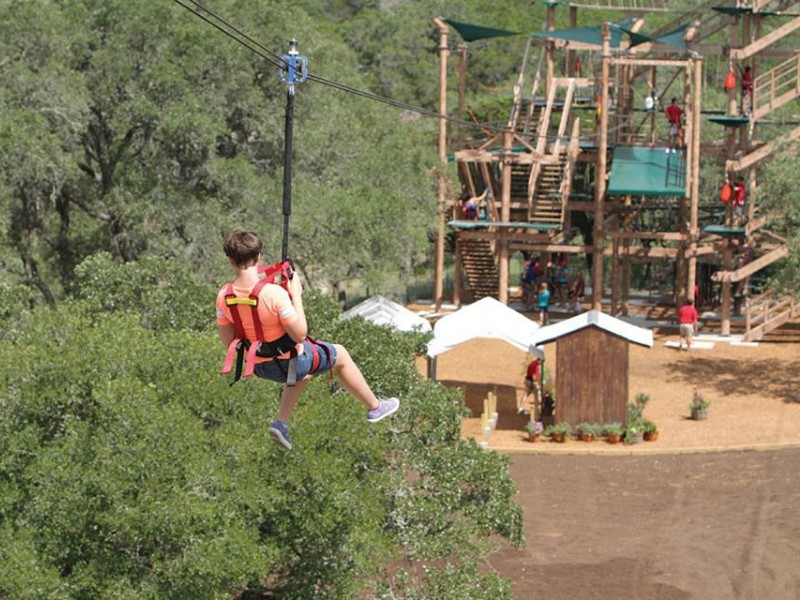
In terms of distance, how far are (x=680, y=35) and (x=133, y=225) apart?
17261 millimetres

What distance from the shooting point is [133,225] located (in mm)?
31828

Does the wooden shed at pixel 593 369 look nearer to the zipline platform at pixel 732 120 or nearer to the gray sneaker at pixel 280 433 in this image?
the zipline platform at pixel 732 120

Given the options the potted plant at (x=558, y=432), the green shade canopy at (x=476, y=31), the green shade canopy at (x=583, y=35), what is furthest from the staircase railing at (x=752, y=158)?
the potted plant at (x=558, y=432)

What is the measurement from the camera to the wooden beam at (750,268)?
128 feet

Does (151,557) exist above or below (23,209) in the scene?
below

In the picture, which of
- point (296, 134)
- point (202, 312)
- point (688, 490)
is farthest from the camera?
point (296, 134)

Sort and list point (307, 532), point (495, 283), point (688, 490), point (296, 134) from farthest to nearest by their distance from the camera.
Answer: point (495, 283)
point (296, 134)
point (688, 490)
point (307, 532)

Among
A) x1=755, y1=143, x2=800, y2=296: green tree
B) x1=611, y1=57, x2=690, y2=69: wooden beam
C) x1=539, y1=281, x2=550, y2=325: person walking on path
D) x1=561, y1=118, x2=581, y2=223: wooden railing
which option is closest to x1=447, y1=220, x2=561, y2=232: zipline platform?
x1=561, y1=118, x2=581, y2=223: wooden railing

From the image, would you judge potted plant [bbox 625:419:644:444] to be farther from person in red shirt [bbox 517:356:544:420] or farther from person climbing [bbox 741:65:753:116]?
person climbing [bbox 741:65:753:116]

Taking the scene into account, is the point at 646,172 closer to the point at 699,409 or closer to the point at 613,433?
the point at 699,409

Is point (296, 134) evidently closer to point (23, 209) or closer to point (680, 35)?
point (23, 209)

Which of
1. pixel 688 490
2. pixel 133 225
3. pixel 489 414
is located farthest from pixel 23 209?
pixel 688 490

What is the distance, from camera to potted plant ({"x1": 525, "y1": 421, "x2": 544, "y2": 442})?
28741 mm

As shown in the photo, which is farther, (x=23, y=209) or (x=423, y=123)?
(x=423, y=123)
